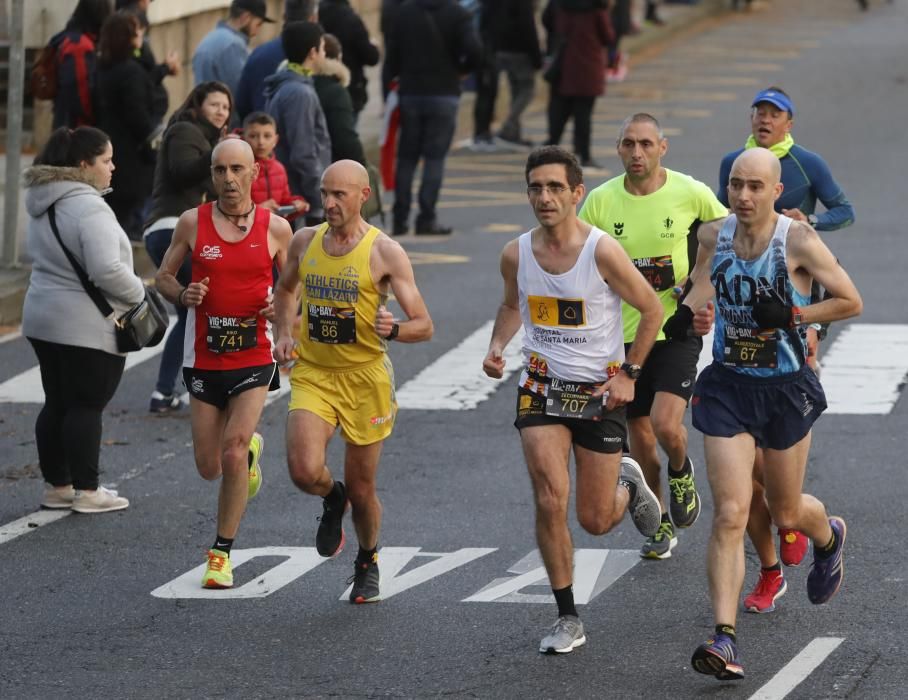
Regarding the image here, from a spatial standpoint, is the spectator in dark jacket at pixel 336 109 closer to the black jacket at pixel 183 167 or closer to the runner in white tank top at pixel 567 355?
the black jacket at pixel 183 167

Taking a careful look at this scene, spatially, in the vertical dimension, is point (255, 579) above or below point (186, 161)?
below

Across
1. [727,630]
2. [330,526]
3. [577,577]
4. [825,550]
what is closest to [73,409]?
[330,526]

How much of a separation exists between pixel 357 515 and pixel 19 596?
1.51m

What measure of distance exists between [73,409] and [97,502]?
489 millimetres

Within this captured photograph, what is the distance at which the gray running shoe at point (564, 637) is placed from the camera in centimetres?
745

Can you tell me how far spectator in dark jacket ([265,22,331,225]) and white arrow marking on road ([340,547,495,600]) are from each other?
467cm

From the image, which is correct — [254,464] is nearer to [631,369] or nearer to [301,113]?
[631,369]

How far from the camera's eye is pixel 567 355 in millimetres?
7703

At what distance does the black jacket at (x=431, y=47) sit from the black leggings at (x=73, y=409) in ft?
27.3

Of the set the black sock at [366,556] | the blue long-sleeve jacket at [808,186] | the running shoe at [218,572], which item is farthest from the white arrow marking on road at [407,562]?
the blue long-sleeve jacket at [808,186]

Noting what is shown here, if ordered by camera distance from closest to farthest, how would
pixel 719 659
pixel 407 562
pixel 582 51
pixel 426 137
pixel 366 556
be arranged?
pixel 719 659, pixel 366 556, pixel 407 562, pixel 426 137, pixel 582 51

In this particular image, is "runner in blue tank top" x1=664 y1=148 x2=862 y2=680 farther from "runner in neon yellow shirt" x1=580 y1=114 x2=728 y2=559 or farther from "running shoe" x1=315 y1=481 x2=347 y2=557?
"running shoe" x1=315 y1=481 x2=347 y2=557

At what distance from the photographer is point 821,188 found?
32.4ft

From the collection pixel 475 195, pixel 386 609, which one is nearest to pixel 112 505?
pixel 386 609
